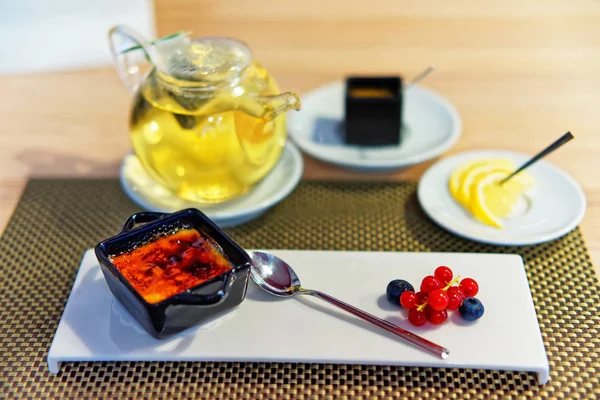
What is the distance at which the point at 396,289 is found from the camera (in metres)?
0.90

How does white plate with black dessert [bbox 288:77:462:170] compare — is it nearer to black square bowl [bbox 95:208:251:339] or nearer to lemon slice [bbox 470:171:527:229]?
lemon slice [bbox 470:171:527:229]

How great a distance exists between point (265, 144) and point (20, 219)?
47 centimetres

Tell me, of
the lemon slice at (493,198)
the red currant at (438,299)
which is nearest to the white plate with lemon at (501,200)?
the lemon slice at (493,198)

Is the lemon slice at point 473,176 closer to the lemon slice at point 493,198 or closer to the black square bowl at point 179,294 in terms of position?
the lemon slice at point 493,198

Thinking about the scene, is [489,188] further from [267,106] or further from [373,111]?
[267,106]

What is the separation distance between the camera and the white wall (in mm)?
1689

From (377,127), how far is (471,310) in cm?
53

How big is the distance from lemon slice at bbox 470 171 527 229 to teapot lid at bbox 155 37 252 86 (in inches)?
17.8

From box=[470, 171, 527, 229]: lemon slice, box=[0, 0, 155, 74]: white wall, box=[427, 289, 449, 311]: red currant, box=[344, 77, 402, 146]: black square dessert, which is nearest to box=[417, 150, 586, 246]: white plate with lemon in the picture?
box=[470, 171, 527, 229]: lemon slice

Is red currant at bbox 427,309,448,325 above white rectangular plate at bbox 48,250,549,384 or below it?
above

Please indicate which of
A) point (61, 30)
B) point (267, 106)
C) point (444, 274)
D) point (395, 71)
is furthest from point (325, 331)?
point (61, 30)

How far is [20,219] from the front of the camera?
1172 millimetres

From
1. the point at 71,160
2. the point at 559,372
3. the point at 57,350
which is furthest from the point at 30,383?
the point at 559,372

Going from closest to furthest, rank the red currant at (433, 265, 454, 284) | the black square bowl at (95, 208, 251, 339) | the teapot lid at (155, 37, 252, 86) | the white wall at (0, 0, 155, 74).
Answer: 1. the black square bowl at (95, 208, 251, 339)
2. the red currant at (433, 265, 454, 284)
3. the teapot lid at (155, 37, 252, 86)
4. the white wall at (0, 0, 155, 74)
